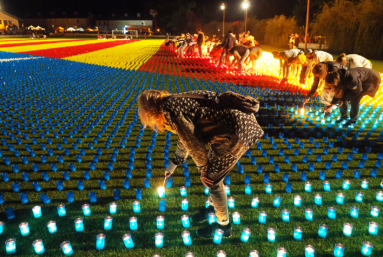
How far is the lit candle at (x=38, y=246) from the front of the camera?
9.32ft

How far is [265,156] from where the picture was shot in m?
5.19

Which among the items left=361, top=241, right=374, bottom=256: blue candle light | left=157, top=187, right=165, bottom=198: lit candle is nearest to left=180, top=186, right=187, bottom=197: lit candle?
left=157, top=187, right=165, bottom=198: lit candle

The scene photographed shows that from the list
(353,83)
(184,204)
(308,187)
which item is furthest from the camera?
(353,83)

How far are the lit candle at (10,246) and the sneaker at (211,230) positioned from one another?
6.18 feet

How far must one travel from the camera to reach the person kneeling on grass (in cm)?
255

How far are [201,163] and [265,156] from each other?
9.30ft

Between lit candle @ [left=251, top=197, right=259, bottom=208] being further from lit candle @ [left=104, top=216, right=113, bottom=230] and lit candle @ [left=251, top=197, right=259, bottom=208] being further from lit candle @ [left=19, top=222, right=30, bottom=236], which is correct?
lit candle @ [left=19, top=222, right=30, bottom=236]

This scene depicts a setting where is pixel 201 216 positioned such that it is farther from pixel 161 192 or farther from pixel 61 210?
pixel 61 210

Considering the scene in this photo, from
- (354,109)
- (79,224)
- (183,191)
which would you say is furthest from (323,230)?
(354,109)

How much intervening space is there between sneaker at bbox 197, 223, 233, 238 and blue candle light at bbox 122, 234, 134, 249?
72cm

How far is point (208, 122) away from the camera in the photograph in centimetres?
259

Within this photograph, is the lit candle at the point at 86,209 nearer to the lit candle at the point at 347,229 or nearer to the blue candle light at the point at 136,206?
the blue candle light at the point at 136,206

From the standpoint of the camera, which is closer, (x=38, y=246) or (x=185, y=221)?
(x=38, y=246)

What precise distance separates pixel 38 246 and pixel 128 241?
87cm
